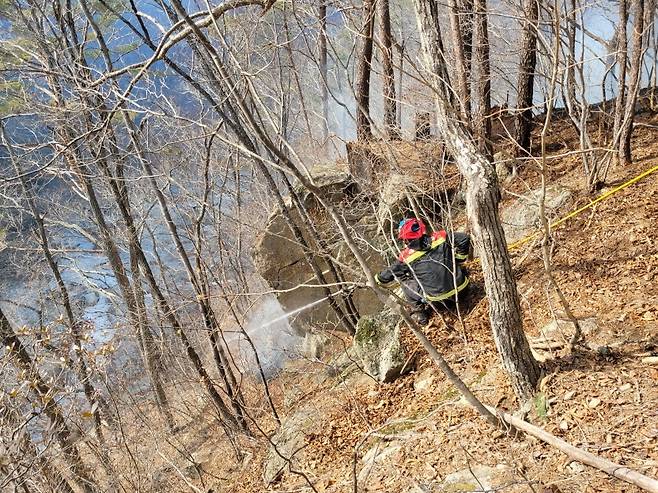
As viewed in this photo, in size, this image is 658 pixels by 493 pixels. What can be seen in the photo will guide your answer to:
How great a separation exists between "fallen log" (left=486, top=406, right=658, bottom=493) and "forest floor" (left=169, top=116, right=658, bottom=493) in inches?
2.7

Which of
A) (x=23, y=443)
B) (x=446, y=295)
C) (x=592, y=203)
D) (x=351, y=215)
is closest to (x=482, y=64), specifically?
(x=592, y=203)

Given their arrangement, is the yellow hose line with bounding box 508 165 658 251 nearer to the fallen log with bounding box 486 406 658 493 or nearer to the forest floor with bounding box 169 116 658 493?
the forest floor with bounding box 169 116 658 493

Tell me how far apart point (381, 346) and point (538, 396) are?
2759 millimetres

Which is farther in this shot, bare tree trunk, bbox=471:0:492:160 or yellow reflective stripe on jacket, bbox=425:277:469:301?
bare tree trunk, bbox=471:0:492:160

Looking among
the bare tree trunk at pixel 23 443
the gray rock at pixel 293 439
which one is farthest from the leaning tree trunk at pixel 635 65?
the bare tree trunk at pixel 23 443

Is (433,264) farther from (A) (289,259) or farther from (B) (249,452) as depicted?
(A) (289,259)

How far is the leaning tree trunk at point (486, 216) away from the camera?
331 centimetres

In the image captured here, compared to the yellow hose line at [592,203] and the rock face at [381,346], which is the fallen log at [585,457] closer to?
the rock face at [381,346]

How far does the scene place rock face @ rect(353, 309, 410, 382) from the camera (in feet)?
19.6

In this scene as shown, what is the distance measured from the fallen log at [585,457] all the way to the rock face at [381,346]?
7.27 ft

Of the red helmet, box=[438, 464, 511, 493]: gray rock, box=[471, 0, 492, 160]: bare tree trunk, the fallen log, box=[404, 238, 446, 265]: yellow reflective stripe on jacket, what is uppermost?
box=[471, 0, 492, 160]: bare tree trunk

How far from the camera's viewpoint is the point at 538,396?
3.69 meters

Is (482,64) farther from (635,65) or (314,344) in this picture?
(314,344)

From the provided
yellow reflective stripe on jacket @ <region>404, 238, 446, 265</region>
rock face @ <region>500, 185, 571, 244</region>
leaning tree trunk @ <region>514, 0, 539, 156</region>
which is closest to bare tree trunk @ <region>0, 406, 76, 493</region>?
yellow reflective stripe on jacket @ <region>404, 238, 446, 265</region>
